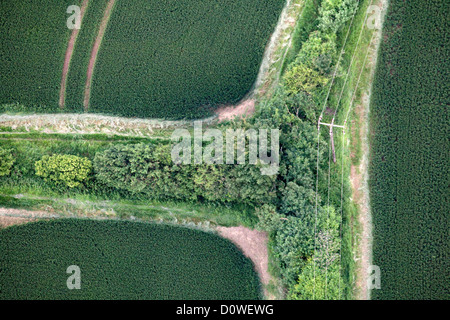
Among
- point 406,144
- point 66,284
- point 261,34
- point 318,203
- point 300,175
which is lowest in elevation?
point 66,284

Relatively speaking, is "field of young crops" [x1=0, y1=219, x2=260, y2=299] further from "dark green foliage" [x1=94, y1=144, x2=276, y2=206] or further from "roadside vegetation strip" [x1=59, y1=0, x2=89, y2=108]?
"roadside vegetation strip" [x1=59, y1=0, x2=89, y2=108]

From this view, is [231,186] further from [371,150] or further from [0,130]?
[0,130]

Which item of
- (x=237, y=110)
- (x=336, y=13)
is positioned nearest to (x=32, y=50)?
(x=237, y=110)

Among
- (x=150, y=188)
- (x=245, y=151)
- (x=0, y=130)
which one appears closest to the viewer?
(x=245, y=151)

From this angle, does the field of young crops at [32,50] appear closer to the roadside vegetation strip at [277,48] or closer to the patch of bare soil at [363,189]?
the roadside vegetation strip at [277,48]

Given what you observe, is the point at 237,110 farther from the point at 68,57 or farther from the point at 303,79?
the point at 68,57

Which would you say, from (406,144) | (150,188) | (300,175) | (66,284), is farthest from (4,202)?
(406,144)
